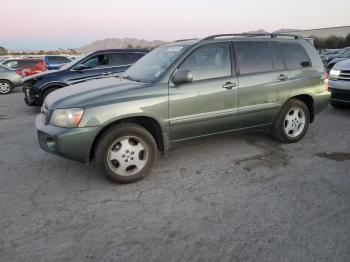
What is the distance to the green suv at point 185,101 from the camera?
148 inches

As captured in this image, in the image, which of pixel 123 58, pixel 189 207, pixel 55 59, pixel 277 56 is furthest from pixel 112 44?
pixel 189 207

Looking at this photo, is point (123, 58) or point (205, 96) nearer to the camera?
point (205, 96)

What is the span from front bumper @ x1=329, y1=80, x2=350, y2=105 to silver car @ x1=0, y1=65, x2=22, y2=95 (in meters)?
12.0

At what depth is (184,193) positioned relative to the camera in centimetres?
370

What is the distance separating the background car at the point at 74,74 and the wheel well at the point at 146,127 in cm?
469

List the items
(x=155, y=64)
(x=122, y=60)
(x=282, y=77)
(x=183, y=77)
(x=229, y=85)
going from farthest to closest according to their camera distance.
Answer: (x=122, y=60) < (x=282, y=77) < (x=155, y=64) < (x=229, y=85) < (x=183, y=77)

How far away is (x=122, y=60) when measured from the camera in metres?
9.21

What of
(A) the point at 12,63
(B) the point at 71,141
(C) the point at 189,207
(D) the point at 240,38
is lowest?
(C) the point at 189,207

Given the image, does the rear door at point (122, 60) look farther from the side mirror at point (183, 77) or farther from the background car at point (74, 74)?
the side mirror at point (183, 77)

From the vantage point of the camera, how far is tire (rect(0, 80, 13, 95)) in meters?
13.3

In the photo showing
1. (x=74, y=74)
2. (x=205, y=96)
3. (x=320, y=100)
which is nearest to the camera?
(x=205, y=96)

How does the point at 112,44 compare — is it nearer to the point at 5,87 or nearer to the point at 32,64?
the point at 32,64

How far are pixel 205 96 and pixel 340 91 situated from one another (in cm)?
456

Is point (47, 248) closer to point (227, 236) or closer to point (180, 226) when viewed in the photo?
point (180, 226)
